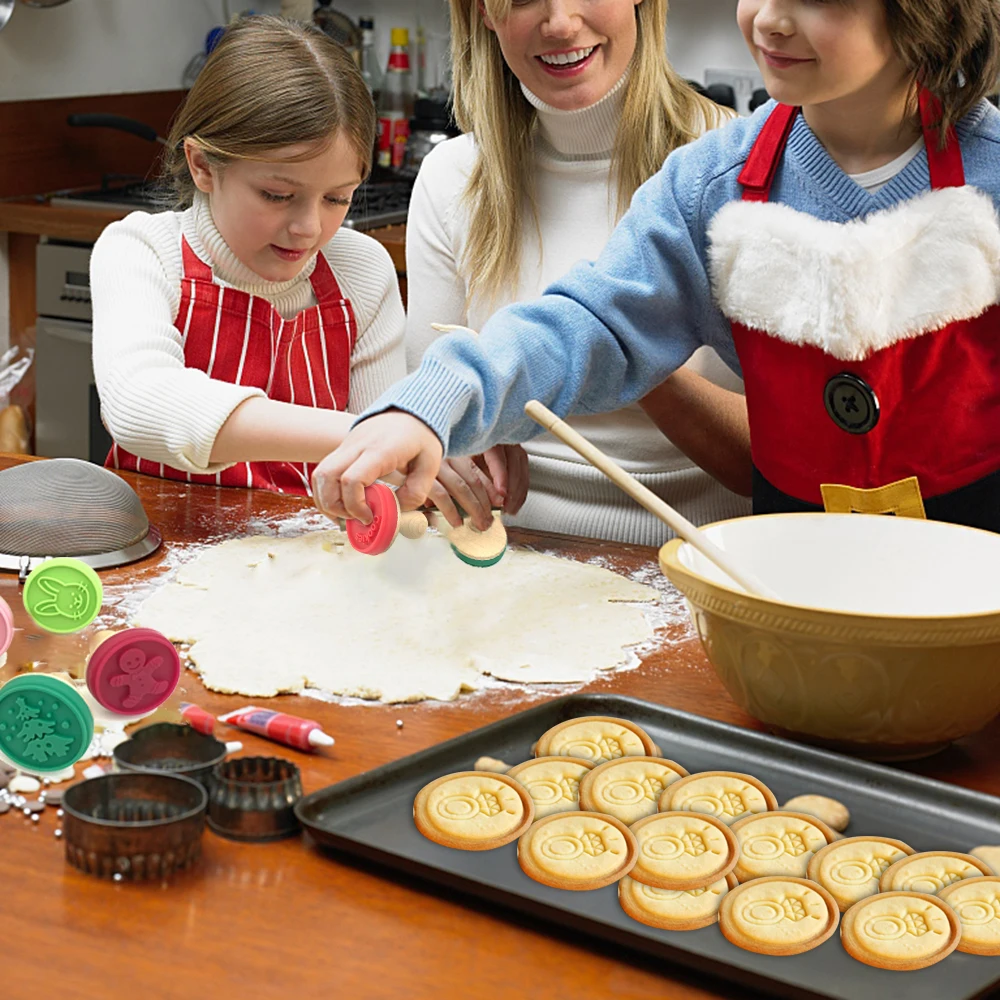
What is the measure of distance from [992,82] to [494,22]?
0.69m

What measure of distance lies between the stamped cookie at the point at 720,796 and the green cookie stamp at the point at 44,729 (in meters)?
0.38

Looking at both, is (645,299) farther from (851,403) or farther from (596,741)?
(596,741)

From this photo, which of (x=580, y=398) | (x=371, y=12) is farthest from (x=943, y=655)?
(x=371, y=12)

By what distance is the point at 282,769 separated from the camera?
2.74ft

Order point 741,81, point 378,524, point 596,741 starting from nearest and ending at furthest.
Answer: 1. point 596,741
2. point 378,524
3. point 741,81

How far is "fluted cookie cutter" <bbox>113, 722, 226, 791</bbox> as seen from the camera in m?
0.84

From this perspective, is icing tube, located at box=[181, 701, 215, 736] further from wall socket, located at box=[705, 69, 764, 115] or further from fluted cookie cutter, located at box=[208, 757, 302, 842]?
wall socket, located at box=[705, 69, 764, 115]

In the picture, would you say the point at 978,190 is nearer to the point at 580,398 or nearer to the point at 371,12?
the point at 580,398

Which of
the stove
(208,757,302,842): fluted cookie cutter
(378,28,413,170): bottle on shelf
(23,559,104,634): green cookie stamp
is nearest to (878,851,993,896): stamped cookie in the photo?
(208,757,302,842): fluted cookie cutter

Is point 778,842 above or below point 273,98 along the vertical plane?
below

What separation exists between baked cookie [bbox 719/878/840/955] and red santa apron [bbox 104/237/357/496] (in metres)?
1.03

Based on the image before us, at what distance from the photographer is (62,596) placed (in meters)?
1.12

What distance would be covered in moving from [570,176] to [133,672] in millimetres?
1065

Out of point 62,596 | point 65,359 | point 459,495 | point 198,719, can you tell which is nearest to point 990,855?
point 198,719
